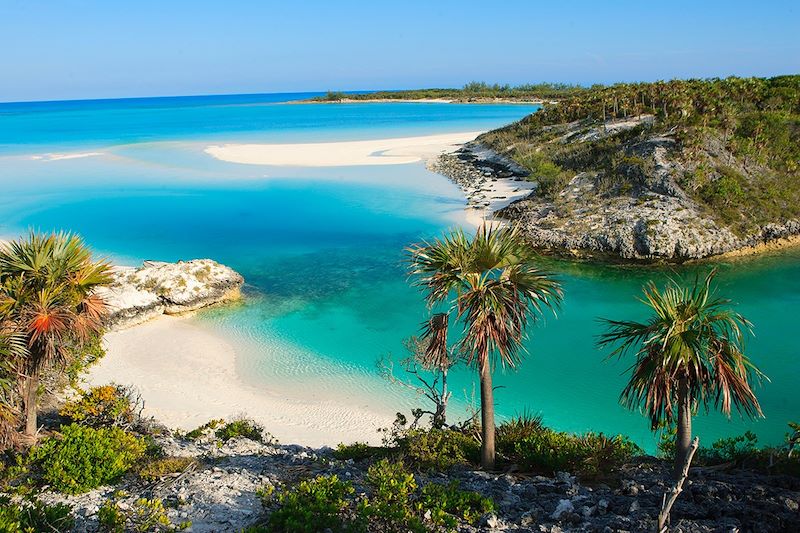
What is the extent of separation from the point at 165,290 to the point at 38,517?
65.2 ft

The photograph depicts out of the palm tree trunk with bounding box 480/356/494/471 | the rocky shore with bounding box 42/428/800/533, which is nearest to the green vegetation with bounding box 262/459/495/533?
the rocky shore with bounding box 42/428/800/533

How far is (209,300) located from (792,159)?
41.0m

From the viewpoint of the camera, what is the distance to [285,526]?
8.80 metres

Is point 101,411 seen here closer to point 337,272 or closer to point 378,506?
point 378,506

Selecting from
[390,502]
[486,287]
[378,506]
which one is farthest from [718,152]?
[378,506]

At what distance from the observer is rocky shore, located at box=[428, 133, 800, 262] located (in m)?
33.0

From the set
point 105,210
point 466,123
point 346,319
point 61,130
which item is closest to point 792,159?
point 346,319

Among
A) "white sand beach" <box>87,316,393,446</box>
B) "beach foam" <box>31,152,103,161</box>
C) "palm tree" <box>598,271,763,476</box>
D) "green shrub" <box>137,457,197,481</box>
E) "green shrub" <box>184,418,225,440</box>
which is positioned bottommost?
"white sand beach" <box>87,316,393,446</box>

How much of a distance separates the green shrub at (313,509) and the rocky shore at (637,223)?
2729cm

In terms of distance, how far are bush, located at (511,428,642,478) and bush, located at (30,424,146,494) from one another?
848cm

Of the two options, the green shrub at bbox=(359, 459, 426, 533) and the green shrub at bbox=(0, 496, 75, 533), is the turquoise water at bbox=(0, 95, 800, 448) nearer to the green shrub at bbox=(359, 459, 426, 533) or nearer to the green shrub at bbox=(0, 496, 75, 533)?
the green shrub at bbox=(359, 459, 426, 533)

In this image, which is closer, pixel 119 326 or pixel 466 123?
pixel 119 326

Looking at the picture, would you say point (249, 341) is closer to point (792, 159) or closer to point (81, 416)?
point (81, 416)

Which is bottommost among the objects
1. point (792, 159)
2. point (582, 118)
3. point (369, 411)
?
point (369, 411)
